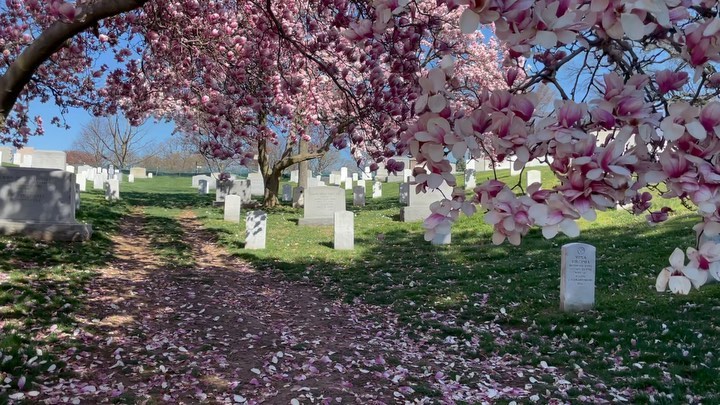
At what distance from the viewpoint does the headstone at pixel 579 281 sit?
284 inches

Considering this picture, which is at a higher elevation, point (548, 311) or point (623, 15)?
point (623, 15)

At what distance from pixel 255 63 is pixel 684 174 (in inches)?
Answer: 216

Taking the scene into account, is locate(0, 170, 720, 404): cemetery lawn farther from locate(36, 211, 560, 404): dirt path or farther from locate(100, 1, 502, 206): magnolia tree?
locate(100, 1, 502, 206): magnolia tree

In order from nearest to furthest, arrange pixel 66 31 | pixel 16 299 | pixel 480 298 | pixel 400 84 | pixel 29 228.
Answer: pixel 66 31, pixel 400 84, pixel 16 299, pixel 480 298, pixel 29 228

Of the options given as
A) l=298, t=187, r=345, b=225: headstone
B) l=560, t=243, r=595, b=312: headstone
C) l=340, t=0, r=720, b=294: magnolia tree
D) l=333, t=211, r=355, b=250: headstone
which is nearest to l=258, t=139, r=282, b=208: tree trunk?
l=298, t=187, r=345, b=225: headstone

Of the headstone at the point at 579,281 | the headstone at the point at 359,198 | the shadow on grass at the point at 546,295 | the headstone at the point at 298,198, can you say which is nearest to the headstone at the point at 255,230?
the shadow on grass at the point at 546,295

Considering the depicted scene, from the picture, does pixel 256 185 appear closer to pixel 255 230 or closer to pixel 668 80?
pixel 255 230

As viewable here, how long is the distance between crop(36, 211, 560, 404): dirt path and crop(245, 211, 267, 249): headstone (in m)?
3.73

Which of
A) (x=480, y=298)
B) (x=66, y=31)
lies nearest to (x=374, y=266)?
(x=480, y=298)

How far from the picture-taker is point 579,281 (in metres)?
7.21

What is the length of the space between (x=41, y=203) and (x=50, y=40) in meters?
7.72

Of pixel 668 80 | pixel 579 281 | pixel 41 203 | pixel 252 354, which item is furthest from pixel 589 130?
pixel 41 203

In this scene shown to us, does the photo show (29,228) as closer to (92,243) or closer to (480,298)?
(92,243)

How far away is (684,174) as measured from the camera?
134 cm
